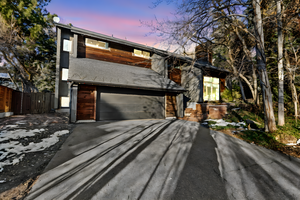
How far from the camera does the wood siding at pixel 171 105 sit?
10.3 m

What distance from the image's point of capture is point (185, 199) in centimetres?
224

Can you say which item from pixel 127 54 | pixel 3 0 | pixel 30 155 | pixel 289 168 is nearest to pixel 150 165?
pixel 30 155

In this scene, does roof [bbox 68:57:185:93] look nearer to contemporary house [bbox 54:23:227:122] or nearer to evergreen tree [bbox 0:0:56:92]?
contemporary house [bbox 54:23:227:122]

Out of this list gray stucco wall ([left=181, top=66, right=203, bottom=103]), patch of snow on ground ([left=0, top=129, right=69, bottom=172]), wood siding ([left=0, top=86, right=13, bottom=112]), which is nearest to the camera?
patch of snow on ground ([left=0, top=129, right=69, bottom=172])

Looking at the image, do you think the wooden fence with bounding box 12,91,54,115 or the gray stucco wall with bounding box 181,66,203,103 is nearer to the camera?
the wooden fence with bounding box 12,91,54,115

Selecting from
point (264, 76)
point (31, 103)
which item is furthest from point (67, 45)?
point (264, 76)

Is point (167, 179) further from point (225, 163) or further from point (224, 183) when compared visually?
point (225, 163)

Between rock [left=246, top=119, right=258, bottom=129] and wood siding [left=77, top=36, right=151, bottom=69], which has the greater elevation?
wood siding [left=77, top=36, right=151, bottom=69]

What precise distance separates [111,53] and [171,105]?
6643 millimetres

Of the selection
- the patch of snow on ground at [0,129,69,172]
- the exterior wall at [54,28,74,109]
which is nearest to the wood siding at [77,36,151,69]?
the exterior wall at [54,28,74,109]

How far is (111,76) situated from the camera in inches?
319

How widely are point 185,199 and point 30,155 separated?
13.4ft

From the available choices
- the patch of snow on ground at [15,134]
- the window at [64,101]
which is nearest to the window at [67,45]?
the window at [64,101]

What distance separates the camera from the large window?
1245 cm
